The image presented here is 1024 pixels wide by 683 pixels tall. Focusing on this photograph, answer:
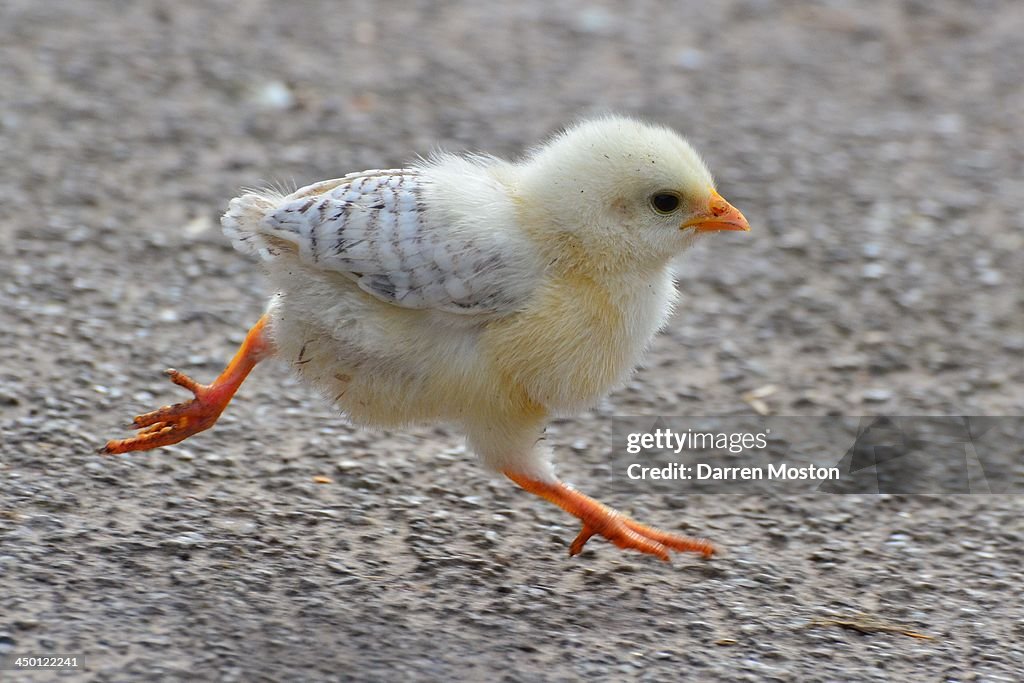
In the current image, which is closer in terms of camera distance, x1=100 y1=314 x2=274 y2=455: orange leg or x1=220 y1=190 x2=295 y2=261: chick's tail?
x1=220 y1=190 x2=295 y2=261: chick's tail

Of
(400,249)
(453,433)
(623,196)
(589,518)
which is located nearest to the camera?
(400,249)

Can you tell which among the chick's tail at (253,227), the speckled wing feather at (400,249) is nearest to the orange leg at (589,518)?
the speckled wing feather at (400,249)

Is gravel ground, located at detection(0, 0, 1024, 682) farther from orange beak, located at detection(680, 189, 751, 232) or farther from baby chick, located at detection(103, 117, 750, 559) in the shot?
orange beak, located at detection(680, 189, 751, 232)

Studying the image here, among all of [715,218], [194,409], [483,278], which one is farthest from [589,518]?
[194,409]

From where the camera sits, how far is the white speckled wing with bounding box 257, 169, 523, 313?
3.61 metres

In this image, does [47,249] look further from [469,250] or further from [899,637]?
[899,637]

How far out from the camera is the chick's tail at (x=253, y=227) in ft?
12.4

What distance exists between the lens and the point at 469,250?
365cm

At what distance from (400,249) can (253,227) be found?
0.51m

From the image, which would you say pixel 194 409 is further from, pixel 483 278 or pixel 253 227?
pixel 483 278

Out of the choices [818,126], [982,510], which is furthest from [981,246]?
[982,510]

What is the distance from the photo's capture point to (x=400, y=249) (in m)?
3.61

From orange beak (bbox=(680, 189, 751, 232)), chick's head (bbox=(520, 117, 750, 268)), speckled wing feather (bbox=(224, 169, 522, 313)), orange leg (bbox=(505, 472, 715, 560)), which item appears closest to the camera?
speckled wing feather (bbox=(224, 169, 522, 313))

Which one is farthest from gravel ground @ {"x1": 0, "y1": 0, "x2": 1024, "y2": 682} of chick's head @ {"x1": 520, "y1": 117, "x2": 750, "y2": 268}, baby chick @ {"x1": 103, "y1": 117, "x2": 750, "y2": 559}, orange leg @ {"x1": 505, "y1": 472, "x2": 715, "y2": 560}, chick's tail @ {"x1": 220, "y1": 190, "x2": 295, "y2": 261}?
chick's head @ {"x1": 520, "y1": 117, "x2": 750, "y2": 268}
